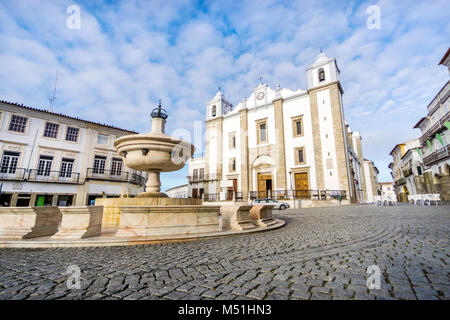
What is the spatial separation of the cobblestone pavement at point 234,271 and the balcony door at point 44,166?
757 inches

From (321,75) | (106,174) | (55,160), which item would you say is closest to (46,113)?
(55,160)

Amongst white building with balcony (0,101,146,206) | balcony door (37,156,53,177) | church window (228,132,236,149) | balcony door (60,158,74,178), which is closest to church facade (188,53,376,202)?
church window (228,132,236,149)

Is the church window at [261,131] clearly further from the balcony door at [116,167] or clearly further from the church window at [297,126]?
the balcony door at [116,167]

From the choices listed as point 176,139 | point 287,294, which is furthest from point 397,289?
point 176,139

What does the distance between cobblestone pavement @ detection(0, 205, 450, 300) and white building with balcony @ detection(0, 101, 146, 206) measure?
1593 cm

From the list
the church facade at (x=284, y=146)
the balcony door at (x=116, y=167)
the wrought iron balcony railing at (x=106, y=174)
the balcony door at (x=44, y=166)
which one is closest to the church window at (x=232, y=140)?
the church facade at (x=284, y=146)

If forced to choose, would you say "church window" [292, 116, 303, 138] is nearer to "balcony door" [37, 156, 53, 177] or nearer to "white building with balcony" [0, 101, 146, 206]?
"white building with balcony" [0, 101, 146, 206]

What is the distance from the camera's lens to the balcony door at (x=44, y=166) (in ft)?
60.5

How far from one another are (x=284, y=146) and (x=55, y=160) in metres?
23.0

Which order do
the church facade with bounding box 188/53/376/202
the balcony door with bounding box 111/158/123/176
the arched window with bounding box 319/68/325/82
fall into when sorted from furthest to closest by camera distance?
the arched window with bounding box 319/68/325/82 → the balcony door with bounding box 111/158/123/176 → the church facade with bounding box 188/53/376/202

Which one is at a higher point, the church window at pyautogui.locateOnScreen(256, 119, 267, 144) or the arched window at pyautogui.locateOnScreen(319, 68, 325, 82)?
the arched window at pyautogui.locateOnScreen(319, 68, 325, 82)

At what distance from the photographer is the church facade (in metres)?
21.6
